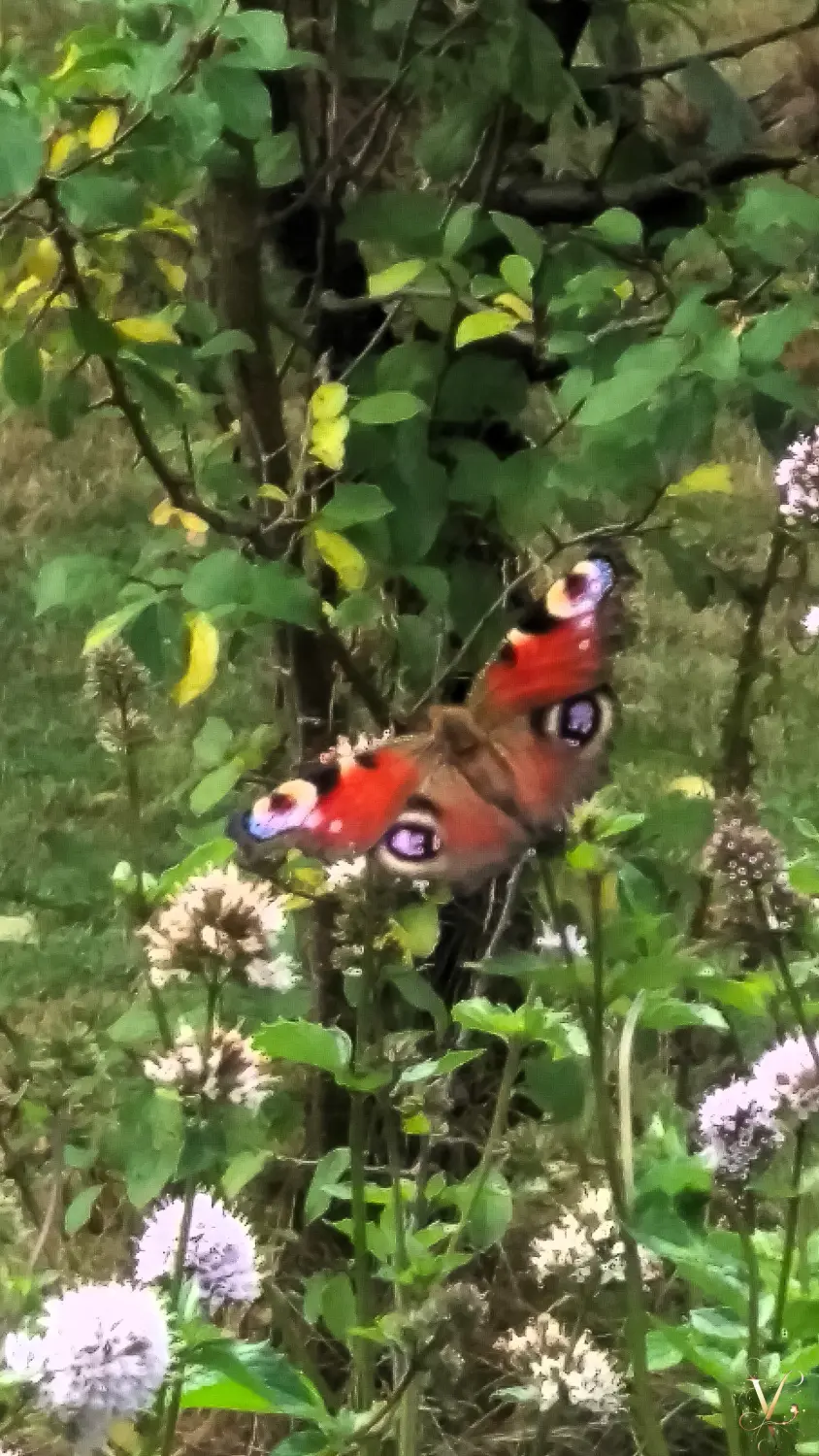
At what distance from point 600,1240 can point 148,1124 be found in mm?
259

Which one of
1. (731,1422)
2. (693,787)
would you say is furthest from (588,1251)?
(693,787)

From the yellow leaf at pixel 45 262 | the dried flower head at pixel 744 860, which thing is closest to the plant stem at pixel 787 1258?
the dried flower head at pixel 744 860

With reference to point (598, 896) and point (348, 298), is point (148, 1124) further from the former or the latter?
point (348, 298)

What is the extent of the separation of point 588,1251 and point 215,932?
0.36 m

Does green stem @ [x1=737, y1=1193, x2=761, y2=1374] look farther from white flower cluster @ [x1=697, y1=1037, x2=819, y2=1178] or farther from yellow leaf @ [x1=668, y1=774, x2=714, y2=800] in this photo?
yellow leaf @ [x1=668, y1=774, x2=714, y2=800]

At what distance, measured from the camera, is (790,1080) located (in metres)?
0.73

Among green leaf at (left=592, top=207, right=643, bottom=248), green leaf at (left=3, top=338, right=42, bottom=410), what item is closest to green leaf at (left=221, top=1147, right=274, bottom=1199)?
green leaf at (left=3, top=338, right=42, bottom=410)

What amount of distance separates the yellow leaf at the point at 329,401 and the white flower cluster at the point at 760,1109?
1.43 feet

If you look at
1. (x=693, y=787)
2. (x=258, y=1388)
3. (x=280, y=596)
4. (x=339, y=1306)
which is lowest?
(x=693, y=787)

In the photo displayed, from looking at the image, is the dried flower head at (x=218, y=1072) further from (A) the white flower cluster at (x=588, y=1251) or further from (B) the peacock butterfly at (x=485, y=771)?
(A) the white flower cluster at (x=588, y=1251)

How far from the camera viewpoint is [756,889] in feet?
2.22

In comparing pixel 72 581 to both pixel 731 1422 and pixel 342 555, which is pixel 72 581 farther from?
pixel 731 1422

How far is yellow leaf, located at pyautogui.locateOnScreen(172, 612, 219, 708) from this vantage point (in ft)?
3.28

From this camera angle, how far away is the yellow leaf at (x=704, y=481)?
1042 mm
